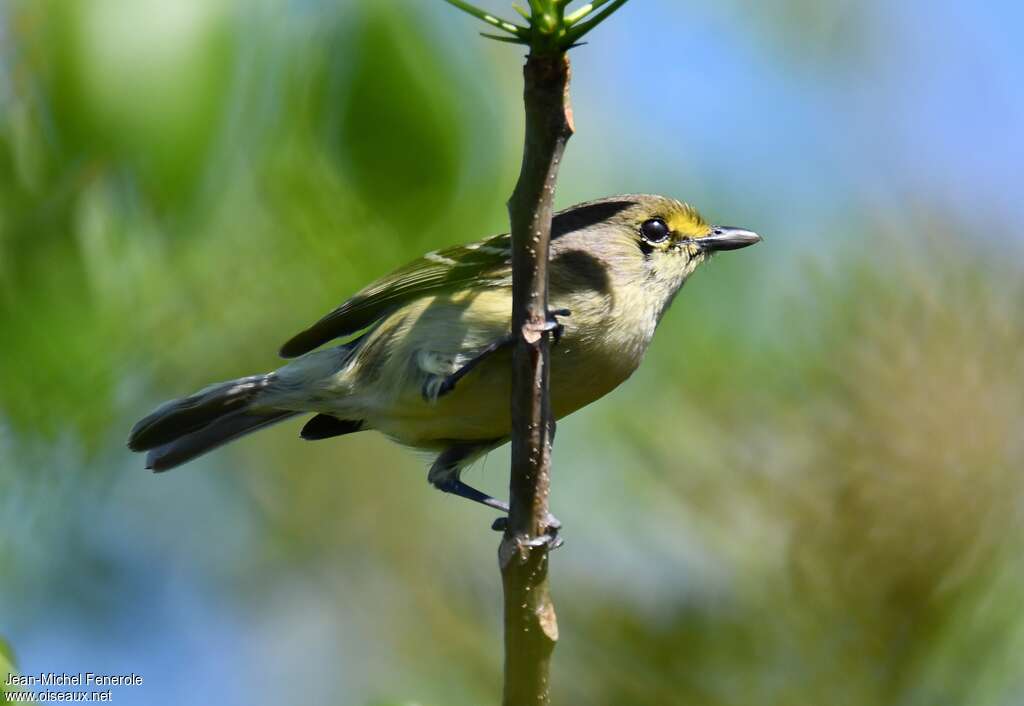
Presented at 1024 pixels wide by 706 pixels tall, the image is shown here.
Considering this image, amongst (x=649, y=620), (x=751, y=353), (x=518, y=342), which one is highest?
(x=518, y=342)

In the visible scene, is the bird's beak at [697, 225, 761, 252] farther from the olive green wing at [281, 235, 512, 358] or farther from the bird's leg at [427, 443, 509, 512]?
the bird's leg at [427, 443, 509, 512]

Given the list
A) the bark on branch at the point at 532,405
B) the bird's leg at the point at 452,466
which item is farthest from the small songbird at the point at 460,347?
the bark on branch at the point at 532,405

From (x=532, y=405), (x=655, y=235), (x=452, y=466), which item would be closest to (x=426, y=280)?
(x=452, y=466)

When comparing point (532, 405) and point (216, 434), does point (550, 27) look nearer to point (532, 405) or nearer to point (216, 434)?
point (532, 405)

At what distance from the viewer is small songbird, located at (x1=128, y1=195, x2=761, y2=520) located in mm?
3553

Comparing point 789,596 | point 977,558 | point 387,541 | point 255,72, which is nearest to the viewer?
point 977,558

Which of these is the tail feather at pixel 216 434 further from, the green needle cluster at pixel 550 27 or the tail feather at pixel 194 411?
the green needle cluster at pixel 550 27

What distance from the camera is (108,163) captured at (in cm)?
278

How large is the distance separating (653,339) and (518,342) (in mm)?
1644

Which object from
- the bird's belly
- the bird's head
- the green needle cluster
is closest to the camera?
A: the green needle cluster

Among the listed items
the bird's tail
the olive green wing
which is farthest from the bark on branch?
the bird's tail

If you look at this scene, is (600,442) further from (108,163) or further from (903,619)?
(108,163)

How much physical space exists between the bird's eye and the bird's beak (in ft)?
0.42

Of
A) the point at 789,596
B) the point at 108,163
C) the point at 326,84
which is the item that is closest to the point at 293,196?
the point at 326,84
